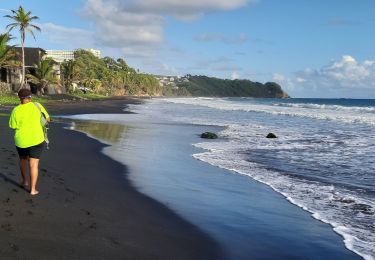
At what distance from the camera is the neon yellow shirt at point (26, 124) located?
6699 millimetres

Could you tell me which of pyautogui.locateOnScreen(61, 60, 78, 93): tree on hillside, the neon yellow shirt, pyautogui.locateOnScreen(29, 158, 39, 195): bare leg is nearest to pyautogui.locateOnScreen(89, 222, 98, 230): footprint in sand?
pyautogui.locateOnScreen(29, 158, 39, 195): bare leg

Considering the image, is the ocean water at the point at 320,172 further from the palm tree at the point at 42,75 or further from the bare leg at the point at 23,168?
the palm tree at the point at 42,75

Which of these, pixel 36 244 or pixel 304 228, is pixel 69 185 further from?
pixel 304 228

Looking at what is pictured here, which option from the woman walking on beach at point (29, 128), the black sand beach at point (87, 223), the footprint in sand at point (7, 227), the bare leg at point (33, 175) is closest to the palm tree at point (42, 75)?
the black sand beach at point (87, 223)

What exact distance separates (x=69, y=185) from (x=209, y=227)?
309cm

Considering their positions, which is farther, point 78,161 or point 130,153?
point 130,153

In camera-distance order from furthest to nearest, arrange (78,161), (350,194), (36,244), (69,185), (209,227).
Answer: (78,161), (350,194), (69,185), (209,227), (36,244)

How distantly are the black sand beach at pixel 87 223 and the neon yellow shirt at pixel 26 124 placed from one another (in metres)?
0.82

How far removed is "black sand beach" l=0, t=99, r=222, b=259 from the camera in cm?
485

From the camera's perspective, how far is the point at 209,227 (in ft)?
21.0

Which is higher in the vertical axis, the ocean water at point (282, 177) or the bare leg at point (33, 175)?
the bare leg at point (33, 175)

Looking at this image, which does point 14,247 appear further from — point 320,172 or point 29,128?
point 320,172

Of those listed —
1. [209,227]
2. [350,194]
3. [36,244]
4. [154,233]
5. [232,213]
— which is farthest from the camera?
[350,194]

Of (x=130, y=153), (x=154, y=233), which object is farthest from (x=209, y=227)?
(x=130, y=153)
